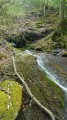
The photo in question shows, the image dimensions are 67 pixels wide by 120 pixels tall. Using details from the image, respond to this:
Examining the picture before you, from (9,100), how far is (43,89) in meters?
2.23

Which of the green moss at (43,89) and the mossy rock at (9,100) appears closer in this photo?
the mossy rock at (9,100)

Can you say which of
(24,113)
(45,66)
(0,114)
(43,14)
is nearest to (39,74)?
(45,66)

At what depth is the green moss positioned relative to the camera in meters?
8.37

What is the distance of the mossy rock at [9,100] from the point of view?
260 inches

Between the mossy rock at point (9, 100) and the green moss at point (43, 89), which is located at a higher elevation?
the mossy rock at point (9, 100)

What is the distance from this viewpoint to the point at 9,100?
7.23 metres

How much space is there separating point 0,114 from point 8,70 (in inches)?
151

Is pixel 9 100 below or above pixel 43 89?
above

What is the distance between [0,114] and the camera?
6.45 m

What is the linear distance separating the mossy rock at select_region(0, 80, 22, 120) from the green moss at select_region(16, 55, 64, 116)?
100cm

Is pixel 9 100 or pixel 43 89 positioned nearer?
pixel 9 100

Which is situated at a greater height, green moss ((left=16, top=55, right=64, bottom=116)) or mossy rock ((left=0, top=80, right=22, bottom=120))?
mossy rock ((left=0, top=80, right=22, bottom=120))

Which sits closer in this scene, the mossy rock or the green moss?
the mossy rock

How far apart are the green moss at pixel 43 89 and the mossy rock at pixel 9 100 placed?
39.3 inches
